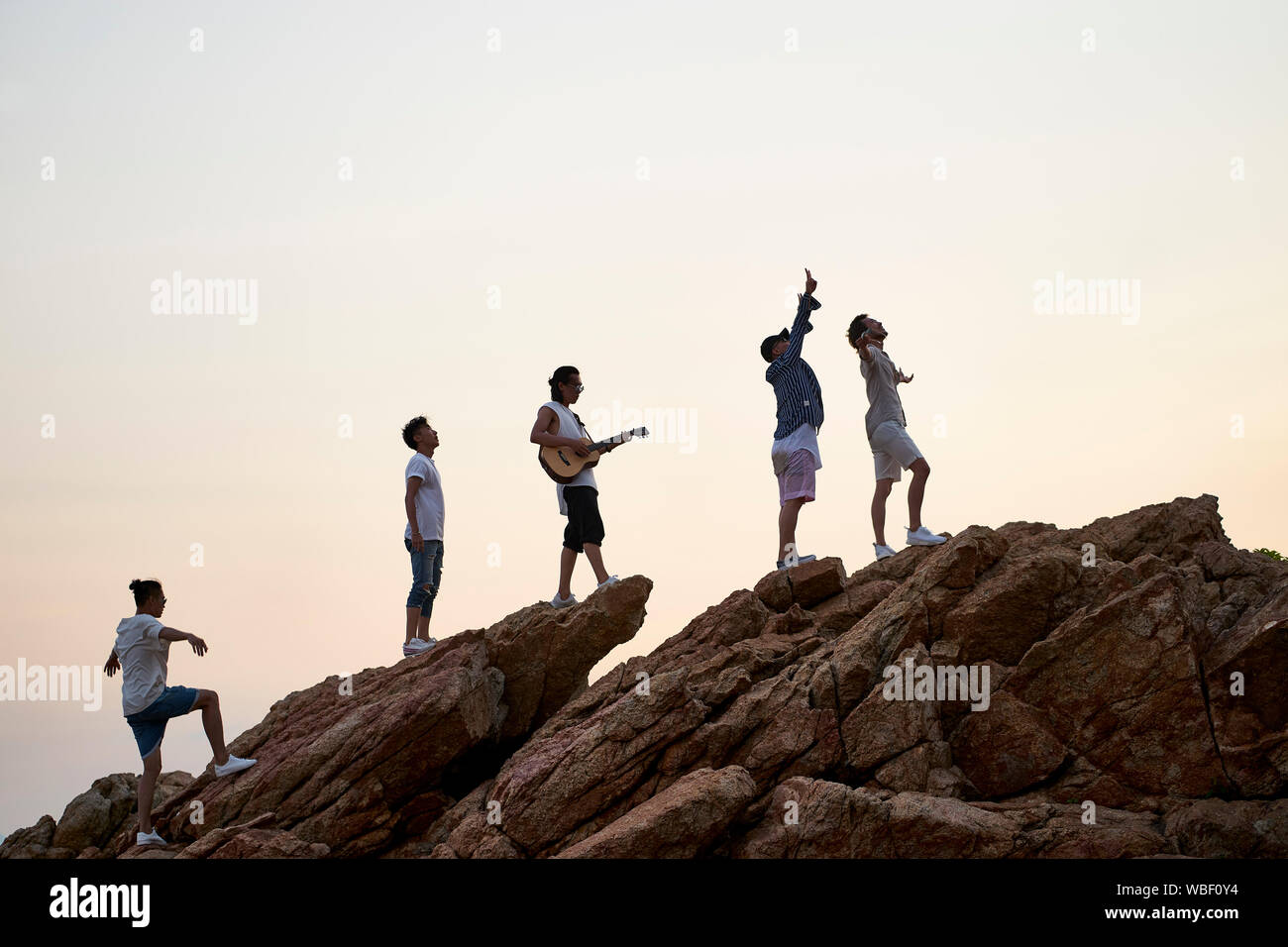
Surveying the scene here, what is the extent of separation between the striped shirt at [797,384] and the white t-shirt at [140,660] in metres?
10.5

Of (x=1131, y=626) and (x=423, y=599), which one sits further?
(x=423, y=599)

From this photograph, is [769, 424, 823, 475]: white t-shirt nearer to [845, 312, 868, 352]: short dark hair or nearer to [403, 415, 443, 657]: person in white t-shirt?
[845, 312, 868, 352]: short dark hair

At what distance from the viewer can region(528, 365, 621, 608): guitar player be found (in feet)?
61.2

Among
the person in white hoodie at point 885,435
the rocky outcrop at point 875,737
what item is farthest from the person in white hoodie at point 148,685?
the person in white hoodie at point 885,435

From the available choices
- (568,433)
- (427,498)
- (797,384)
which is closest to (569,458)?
(568,433)

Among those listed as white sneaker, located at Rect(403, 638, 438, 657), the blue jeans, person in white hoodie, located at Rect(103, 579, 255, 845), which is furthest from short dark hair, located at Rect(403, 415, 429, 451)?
person in white hoodie, located at Rect(103, 579, 255, 845)

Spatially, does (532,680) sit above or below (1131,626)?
below

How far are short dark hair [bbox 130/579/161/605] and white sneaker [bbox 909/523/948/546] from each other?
12.2 metres

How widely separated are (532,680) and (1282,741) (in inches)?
431
